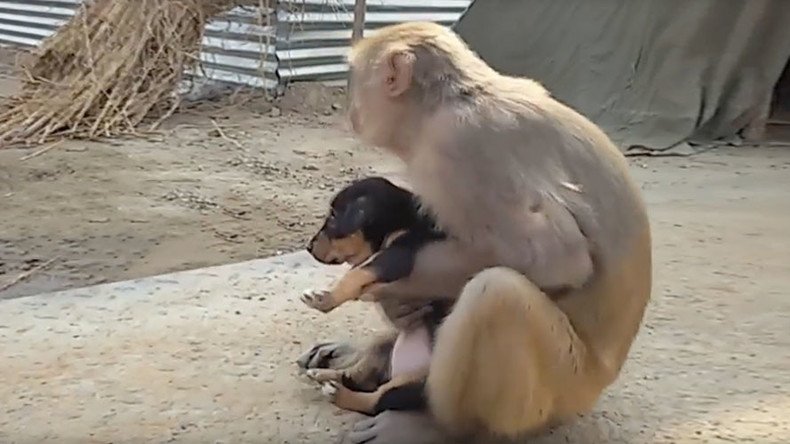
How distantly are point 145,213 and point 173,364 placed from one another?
2105mm

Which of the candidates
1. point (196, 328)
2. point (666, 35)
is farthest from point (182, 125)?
point (196, 328)

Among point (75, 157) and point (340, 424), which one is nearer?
point (340, 424)

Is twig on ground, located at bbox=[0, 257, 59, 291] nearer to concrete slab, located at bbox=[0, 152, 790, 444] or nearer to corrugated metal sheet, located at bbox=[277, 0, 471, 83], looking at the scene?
concrete slab, located at bbox=[0, 152, 790, 444]

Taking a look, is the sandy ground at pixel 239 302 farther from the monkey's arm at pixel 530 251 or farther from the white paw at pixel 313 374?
the monkey's arm at pixel 530 251

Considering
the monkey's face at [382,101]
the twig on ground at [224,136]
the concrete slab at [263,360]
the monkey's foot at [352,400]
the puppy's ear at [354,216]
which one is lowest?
the twig on ground at [224,136]

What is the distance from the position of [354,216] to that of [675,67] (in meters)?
5.04

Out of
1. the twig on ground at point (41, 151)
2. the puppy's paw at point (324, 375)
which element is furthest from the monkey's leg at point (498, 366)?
the twig on ground at point (41, 151)

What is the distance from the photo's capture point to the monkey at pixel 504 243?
2.27 meters

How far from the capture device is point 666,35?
7.07 metres

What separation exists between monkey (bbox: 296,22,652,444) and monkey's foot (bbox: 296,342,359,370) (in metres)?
0.47

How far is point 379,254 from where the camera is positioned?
2416 mm

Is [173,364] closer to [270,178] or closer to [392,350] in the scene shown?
[392,350]

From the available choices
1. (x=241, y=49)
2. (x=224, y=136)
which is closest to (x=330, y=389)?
(x=224, y=136)

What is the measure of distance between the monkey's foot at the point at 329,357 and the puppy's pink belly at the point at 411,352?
0.29 metres
